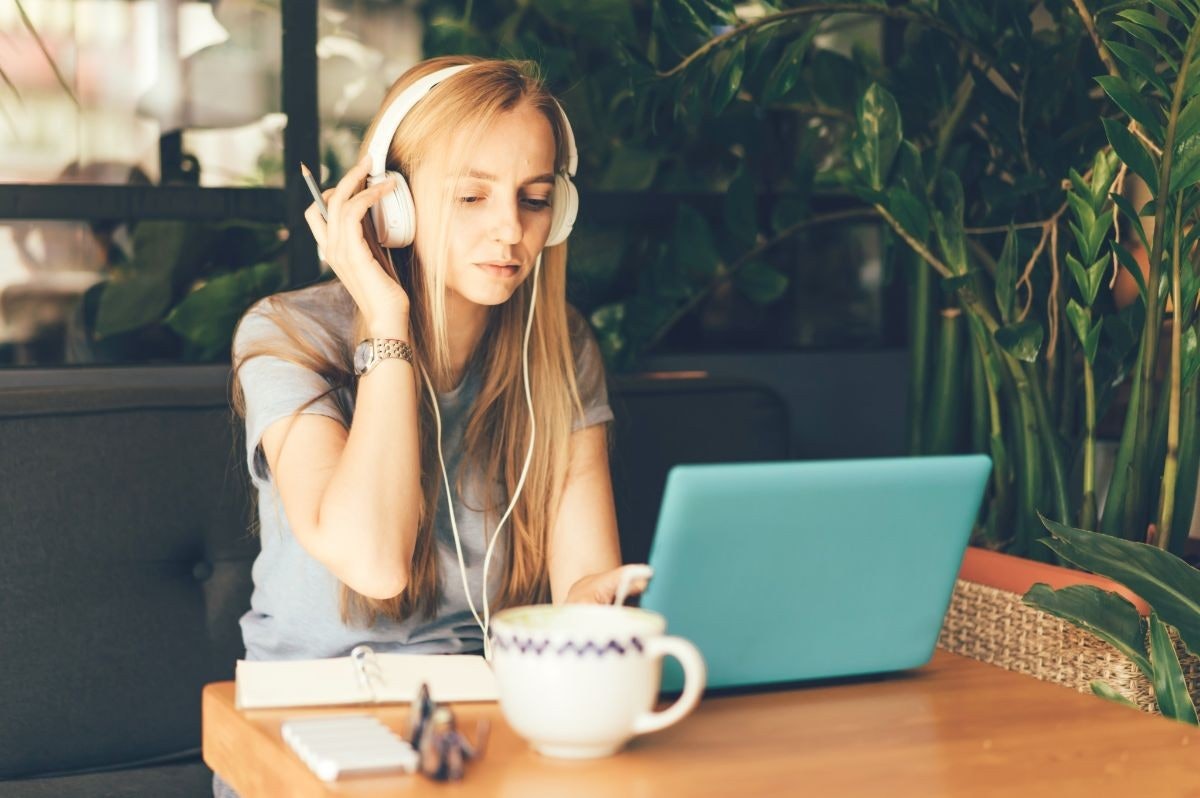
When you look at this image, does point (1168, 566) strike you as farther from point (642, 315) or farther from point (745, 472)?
point (642, 315)

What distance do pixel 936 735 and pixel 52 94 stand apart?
5.51ft

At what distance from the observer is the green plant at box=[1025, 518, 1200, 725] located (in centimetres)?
151

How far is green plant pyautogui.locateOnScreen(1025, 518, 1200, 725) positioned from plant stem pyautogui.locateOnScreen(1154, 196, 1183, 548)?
0.19m

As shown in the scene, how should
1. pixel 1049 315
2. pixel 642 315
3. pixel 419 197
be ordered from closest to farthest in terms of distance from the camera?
1. pixel 419 197
2. pixel 1049 315
3. pixel 642 315

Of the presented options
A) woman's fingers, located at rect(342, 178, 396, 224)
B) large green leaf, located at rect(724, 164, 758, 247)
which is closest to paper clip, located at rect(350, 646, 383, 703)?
woman's fingers, located at rect(342, 178, 396, 224)

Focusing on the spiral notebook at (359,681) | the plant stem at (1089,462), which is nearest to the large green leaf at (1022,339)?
the plant stem at (1089,462)

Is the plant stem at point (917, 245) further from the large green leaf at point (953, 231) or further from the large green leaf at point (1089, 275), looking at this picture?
the large green leaf at point (1089, 275)

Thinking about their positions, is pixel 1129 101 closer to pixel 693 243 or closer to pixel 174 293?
pixel 693 243

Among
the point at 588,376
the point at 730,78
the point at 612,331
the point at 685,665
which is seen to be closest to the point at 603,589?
the point at 685,665

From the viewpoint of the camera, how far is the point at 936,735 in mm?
1017

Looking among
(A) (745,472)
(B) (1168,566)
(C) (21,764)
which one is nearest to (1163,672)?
(B) (1168,566)

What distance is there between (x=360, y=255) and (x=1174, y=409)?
105 cm

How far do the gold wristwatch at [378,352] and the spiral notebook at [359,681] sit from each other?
0.33 metres

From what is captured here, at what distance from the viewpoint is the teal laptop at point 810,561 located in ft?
3.32
